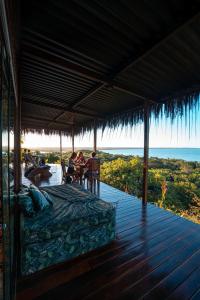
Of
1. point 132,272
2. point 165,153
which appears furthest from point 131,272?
point 165,153

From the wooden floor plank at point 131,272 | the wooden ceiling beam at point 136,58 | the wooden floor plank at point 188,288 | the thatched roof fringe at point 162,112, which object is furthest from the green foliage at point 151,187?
the wooden floor plank at point 188,288

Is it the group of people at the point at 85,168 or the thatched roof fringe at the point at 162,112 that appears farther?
the group of people at the point at 85,168

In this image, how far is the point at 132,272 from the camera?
1780 millimetres

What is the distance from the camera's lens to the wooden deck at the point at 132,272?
1.53 m

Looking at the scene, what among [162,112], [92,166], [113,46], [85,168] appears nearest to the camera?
[113,46]

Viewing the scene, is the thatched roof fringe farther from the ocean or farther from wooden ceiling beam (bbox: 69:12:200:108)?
the ocean

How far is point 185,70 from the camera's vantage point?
2607 mm

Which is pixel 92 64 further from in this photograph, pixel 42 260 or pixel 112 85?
pixel 42 260

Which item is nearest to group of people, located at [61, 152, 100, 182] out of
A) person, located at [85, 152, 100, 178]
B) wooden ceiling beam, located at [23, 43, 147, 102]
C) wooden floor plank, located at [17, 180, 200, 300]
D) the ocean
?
person, located at [85, 152, 100, 178]

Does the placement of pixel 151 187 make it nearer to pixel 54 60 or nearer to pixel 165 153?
pixel 54 60

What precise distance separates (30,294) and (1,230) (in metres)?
1.05

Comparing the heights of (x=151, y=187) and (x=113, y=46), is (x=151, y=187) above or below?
below

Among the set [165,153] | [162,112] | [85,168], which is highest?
[162,112]

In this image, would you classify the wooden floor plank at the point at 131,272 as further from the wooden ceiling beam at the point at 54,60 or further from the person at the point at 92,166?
the wooden ceiling beam at the point at 54,60
